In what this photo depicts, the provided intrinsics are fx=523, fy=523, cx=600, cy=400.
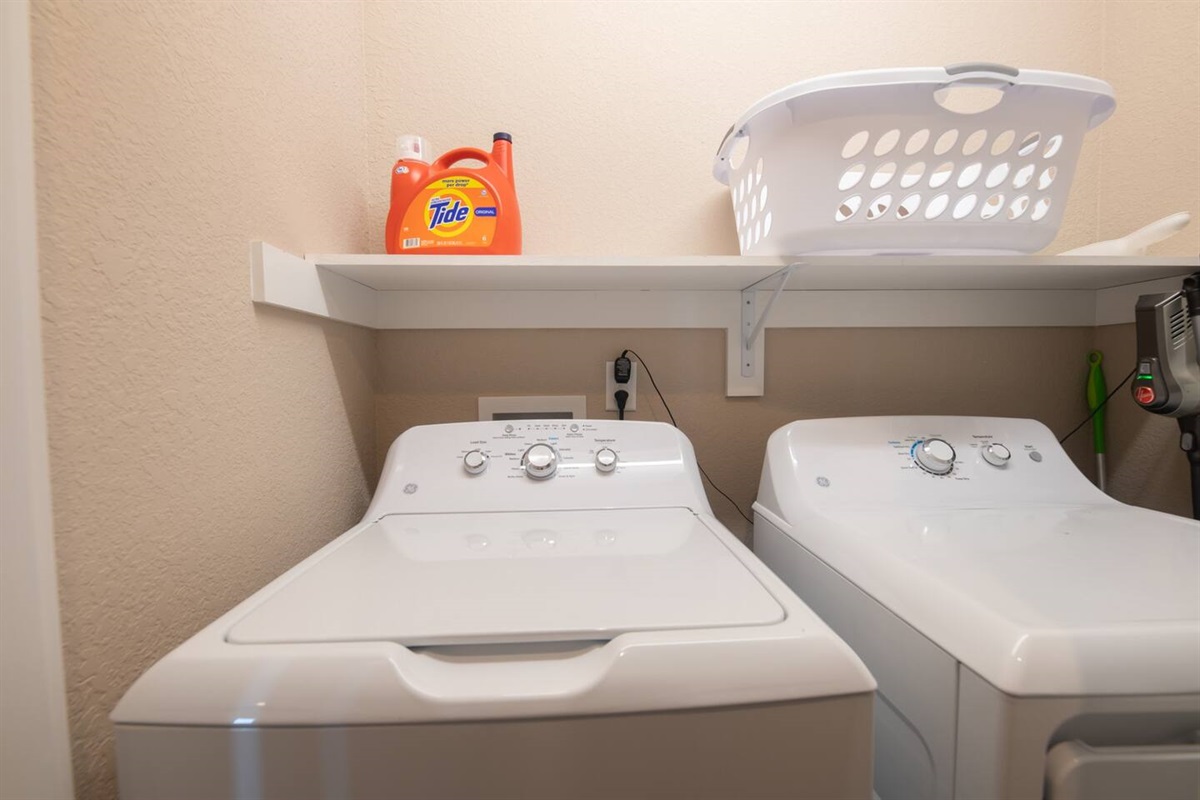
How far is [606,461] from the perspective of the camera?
86cm

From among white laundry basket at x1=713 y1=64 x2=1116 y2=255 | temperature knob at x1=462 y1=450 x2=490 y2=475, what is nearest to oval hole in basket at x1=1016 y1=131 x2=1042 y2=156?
white laundry basket at x1=713 y1=64 x2=1116 y2=255

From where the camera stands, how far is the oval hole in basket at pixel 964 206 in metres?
0.80

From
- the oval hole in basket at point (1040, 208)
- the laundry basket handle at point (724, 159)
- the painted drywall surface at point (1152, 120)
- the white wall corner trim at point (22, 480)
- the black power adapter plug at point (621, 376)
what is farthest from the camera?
the black power adapter plug at point (621, 376)

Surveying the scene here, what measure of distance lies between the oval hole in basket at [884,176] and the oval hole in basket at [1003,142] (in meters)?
0.15

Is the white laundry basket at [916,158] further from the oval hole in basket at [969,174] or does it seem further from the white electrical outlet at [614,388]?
the white electrical outlet at [614,388]

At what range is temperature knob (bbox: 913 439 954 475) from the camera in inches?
34.4

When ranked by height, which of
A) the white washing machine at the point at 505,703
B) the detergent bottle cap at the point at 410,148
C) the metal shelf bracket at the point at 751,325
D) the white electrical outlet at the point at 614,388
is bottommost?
the white washing machine at the point at 505,703

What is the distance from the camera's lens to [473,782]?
0.39 meters

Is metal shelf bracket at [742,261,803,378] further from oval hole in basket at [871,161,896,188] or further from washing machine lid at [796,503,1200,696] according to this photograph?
washing machine lid at [796,503,1200,696]

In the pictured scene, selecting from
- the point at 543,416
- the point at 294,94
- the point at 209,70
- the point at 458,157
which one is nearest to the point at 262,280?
the point at 209,70

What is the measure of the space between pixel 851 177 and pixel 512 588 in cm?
74

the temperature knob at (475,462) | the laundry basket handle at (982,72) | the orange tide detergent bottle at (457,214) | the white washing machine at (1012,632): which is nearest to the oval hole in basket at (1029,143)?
the laundry basket handle at (982,72)

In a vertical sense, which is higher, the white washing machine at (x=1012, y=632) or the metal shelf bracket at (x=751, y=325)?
the metal shelf bracket at (x=751, y=325)

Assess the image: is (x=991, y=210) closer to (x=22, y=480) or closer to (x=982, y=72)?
(x=982, y=72)
